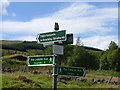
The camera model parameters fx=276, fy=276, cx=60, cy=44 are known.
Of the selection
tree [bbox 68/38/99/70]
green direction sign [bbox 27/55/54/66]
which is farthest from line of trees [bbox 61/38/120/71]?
green direction sign [bbox 27/55/54/66]

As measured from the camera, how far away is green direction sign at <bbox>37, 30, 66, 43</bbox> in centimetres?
684

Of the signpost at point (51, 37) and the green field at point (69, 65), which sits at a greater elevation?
the signpost at point (51, 37)

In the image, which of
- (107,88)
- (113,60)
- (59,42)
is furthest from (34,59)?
(113,60)

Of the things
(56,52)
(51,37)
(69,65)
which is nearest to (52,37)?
(51,37)

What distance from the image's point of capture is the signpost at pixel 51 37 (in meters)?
6.84

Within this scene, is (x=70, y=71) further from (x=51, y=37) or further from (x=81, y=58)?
Answer: (x=81, y=58)

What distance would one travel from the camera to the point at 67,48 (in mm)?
43594

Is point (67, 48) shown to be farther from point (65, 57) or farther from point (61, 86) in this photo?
point (61, 86)

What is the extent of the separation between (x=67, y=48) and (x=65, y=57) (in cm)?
146

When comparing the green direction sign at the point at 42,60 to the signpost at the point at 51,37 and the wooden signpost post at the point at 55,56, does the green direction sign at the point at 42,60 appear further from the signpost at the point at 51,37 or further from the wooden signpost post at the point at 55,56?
the signpost at the point at 51,37

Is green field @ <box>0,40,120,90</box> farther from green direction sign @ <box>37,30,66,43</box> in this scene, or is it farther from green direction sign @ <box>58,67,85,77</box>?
green direction sign @ <box>37,30,66,43</box>

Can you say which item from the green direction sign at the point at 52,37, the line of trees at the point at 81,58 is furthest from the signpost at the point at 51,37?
the line of trees at the point at 81,58

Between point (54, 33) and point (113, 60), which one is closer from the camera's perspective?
point (54, 33)

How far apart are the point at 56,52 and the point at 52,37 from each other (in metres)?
0.44
